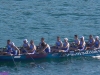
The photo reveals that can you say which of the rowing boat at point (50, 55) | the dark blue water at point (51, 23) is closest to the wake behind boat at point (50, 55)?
the rowing boat at point (50, 55)

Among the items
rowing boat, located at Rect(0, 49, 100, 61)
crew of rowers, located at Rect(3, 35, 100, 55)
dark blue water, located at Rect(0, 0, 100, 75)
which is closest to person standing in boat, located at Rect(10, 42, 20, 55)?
crew of rowers, located at Rect(3, 35, 100, 55)

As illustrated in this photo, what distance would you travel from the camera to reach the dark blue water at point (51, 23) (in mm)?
51094

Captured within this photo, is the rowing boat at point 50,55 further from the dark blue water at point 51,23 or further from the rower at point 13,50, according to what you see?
the dark blue water at point 51,23

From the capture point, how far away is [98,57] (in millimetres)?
54062

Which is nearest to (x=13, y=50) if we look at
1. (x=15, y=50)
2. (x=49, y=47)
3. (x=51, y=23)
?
(x=15, y=50)

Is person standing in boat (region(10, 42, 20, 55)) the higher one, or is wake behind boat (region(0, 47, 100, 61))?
person standing in boat (region(10, 42, 20, 55))

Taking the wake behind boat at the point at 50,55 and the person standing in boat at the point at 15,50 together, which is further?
the person standing in boat at the point at 15,50

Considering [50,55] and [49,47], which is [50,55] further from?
[49,47]

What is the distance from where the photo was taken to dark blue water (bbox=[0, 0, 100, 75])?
5109cm

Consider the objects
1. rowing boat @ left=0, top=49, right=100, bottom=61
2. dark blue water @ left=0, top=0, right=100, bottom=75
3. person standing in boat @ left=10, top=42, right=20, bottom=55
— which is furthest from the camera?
person standing in boat @ left=10, top=42, right=20, bottom=55

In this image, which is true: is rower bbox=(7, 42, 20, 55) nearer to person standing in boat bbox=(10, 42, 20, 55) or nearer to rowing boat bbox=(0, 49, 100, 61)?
person standing in boat bbox=(10, 42, 20, 55)

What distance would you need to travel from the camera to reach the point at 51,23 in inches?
2643

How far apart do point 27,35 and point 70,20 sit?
26.9 ft

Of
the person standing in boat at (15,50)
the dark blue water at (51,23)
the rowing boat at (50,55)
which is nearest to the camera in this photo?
the dark blue water at (51,23)
